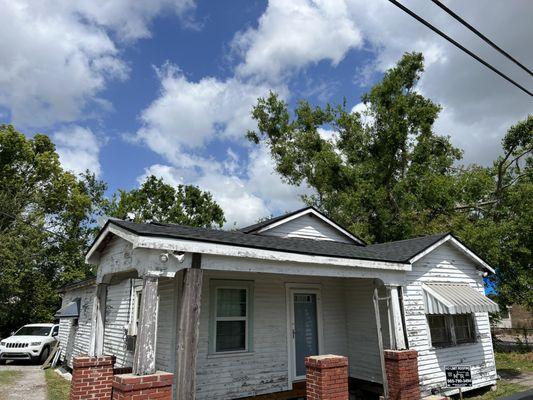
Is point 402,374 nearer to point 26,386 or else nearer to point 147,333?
point 147,333

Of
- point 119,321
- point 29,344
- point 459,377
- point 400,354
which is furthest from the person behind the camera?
point 29,344

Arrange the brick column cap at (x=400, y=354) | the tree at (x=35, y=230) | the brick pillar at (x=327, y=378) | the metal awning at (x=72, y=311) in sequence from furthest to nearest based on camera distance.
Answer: the tree at (x=35, y=230), the metal awning at (x=72, y=311), the brick column cap at (x=400, y=354), the brick pillar at (x=327, y=378)

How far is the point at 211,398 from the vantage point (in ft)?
27.5

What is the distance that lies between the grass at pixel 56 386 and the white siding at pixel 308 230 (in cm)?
708

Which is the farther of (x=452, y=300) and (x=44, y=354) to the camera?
(x=44, y=354)

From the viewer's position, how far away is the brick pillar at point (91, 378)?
313 inches

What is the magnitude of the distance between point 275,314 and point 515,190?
17612 mm

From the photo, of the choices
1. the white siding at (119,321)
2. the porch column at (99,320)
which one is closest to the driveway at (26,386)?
the white siding at (119,321)

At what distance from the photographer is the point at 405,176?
26766mm

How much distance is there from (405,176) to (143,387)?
24.4 meters

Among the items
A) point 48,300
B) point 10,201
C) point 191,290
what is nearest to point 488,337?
point 191,290

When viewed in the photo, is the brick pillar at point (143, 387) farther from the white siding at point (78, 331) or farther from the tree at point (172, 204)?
the tree at point (172, 204)

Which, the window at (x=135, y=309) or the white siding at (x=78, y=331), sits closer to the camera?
the window at (x=135, y=309)

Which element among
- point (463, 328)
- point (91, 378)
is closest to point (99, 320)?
point (91, 378)
